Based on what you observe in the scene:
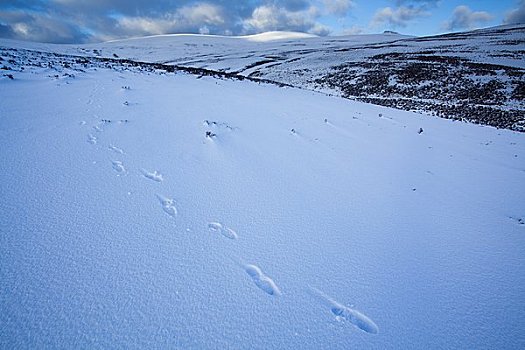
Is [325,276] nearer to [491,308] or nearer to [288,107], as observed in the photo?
[491,308]

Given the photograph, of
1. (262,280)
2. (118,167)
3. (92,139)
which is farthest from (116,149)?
(262,280)

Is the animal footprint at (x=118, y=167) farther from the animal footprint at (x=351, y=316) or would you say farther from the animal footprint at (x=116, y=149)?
the animal footprint at (x=351, y=316)

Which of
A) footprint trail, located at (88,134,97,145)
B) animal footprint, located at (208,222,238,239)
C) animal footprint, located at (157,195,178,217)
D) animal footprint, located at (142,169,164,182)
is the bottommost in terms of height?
animal footprint, located at (208,222,238,239)

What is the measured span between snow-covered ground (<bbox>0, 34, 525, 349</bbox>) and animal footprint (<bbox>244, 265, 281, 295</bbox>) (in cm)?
1

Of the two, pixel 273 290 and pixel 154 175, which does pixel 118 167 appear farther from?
pixel 273 290

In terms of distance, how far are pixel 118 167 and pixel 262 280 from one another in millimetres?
2596

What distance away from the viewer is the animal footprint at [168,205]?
280 cm

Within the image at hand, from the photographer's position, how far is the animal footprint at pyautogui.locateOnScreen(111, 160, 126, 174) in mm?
3422

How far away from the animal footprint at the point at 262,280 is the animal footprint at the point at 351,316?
1.30ft

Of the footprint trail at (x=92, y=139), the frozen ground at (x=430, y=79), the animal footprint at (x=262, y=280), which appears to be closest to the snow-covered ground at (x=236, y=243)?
the animal footprint at (x=262, y=280)

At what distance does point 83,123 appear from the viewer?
4727mm

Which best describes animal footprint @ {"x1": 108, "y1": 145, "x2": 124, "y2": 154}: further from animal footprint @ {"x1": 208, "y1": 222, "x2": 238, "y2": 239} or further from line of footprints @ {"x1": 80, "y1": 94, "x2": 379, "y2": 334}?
animal footprint @ {"x1": 208, "y1": 222, "x2": 238, "y2": 239}

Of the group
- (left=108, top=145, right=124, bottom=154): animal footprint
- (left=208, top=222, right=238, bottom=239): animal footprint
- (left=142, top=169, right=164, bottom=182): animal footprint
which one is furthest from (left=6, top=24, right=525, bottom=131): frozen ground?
(left=108, top=145, right=124, bottom=154): animal footprint

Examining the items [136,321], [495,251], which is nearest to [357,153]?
[495,251]
